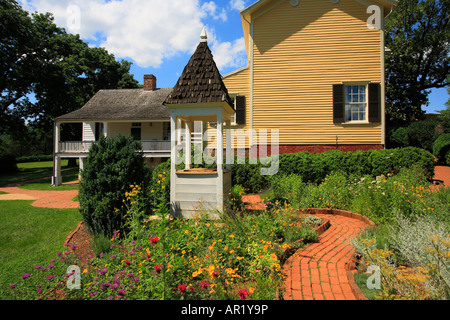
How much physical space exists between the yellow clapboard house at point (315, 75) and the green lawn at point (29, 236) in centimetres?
826

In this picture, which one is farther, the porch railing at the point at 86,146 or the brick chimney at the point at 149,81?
the brick chimney at the point at 149,81

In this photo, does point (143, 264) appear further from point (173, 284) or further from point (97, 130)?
point (97, 130)

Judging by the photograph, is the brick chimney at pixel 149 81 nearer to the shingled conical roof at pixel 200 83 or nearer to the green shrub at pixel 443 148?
the shingled conical roof at pixel 200 83

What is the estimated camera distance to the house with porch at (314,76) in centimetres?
1182

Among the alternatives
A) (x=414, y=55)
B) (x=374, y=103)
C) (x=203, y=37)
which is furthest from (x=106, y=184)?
(x=414, y=55)

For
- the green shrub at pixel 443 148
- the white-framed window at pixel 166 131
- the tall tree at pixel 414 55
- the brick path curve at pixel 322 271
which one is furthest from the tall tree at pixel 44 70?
the green shrub at pixel 443 148

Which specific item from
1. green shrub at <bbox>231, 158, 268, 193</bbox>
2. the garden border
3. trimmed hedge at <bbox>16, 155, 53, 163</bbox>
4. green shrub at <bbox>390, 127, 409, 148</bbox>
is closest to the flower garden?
the garden border

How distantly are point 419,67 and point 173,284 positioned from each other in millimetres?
29485

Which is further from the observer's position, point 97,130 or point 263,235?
point 97,130

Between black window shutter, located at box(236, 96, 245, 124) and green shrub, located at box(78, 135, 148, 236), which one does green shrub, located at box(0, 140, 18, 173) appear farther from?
green shrub, located at box(78, 135, 148, 236)

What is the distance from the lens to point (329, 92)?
39.6 ft

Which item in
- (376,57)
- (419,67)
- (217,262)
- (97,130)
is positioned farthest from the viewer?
(419,67)
